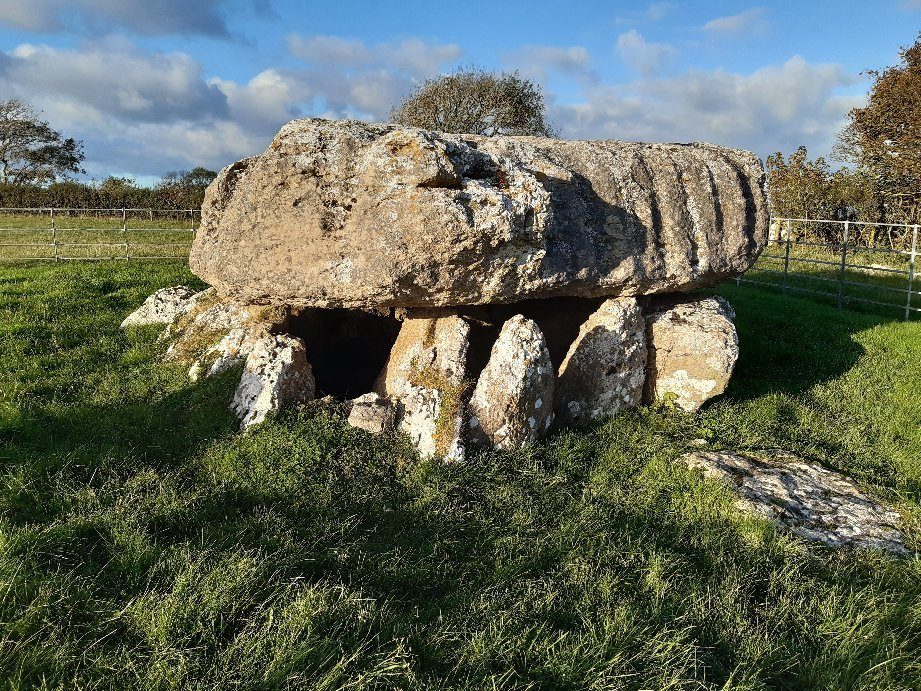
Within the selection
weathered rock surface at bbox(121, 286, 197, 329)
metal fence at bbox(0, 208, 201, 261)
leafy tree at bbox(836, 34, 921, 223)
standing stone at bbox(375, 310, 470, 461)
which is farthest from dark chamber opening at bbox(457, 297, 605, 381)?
leafy tree at bbox(836, 34, 921, 223)

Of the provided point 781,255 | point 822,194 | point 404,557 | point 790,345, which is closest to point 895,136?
point 822,194

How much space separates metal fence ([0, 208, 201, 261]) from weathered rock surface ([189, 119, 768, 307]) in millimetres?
11820

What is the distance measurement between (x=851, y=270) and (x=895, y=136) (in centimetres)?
823

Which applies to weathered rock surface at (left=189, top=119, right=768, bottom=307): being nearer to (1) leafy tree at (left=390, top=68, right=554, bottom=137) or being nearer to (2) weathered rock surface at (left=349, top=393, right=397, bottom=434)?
(2) weathered rock surface at (left=349, top=393, right=397, bottom=434)

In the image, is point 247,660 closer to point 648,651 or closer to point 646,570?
point 648,651

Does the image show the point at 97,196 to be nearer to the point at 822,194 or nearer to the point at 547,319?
the point at 547,319

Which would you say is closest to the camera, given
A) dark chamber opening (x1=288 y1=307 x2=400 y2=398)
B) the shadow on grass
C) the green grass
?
dark chamber opening (x1=288 y1=307 x2=400 y2=398)

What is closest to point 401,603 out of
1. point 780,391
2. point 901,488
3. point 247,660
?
point 247,660

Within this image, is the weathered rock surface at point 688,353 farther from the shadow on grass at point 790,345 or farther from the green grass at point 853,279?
the green grass at point 853,279

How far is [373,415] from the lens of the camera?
680 cm

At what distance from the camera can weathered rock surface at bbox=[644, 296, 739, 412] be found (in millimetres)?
8250

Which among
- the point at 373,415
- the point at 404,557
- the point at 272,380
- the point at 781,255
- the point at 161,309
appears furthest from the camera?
the point at 781,255

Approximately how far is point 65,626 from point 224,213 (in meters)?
5.00

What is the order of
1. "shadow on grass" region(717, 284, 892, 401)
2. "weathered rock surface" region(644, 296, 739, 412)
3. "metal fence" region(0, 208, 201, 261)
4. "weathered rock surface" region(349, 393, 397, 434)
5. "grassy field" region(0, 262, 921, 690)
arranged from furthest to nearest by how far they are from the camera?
"metal fence" region(0, 208, 201, 261), "shadow on grass" region(717, 284, 892, 401), "weathered rock surface" region(644, 296, 739, 412), "weathered rock surface" region(349, 393, 397, 434), "grassy field" region(0, 262, 921, 690)
